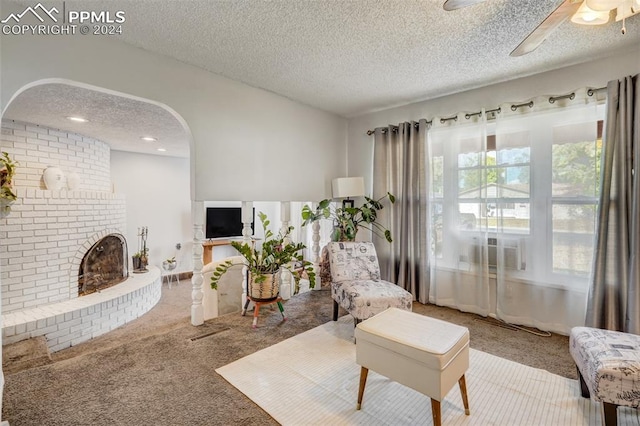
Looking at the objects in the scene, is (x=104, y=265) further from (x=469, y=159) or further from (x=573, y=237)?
(x=573, y=237)

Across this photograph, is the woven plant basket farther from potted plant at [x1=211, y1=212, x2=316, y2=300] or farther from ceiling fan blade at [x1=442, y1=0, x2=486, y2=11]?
ceiling fan blade at [x1=442, y1=0, x2=486, y2=11]

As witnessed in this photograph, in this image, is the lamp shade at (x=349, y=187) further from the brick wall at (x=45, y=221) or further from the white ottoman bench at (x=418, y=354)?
the brick wall at (x=45, y=221)

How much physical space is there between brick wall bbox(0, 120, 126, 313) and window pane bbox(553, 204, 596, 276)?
17.3ft

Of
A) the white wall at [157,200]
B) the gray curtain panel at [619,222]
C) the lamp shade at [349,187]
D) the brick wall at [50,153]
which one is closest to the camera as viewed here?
the gray curtain panel at [619,222]

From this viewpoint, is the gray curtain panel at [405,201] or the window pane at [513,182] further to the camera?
the gray curtain panel at [405,201]

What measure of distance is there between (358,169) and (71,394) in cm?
368

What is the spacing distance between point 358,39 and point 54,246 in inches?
154

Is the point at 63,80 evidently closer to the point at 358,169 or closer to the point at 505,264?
the point at 358,169

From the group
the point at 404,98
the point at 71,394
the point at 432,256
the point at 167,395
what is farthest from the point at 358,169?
the point at 71,394

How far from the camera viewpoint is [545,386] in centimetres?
190

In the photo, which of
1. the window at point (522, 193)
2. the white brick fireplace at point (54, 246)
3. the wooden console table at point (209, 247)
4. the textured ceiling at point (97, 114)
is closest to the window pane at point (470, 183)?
the window at point (522, 193)

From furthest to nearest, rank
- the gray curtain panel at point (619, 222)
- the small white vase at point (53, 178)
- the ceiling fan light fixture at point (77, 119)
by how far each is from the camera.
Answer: the small white vase at point (53, 178)
the ceiling fan light fixture at point (77, 119)
the gray curtain panel at point (619, 222)

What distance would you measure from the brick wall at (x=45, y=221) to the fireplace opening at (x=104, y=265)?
5.5 inches

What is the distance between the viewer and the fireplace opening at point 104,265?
12.0ft
